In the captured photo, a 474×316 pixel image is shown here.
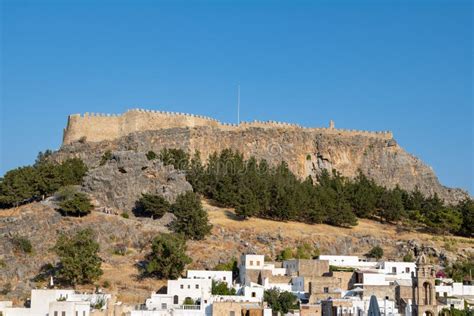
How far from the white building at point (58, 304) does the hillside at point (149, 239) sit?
7159 mm

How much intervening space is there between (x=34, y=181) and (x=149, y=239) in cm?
1295

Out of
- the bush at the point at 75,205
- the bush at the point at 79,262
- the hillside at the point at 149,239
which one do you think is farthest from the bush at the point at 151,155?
the bush at the point at 79,262

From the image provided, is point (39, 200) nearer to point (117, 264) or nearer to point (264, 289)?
point (117, 264)

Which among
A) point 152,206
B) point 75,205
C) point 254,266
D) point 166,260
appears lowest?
point 254,266

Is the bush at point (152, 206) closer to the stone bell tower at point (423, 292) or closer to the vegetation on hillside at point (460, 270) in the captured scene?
the vegetation on hillside at point (460, 270)

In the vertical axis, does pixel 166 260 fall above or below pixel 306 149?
below

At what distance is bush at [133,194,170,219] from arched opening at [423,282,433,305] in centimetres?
3786

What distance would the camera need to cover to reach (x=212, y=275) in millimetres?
64250

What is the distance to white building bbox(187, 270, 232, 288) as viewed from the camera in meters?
63.8

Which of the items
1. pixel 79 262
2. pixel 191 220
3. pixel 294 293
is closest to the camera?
pixel 294 293

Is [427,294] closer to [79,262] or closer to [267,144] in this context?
[79,262]

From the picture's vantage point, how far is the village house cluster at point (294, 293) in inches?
2005

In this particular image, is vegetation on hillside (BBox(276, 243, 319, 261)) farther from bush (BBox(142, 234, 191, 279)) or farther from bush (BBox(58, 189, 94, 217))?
bush (BBox(58, 189, 94, 217))

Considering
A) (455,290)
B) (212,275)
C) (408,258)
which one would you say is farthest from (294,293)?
(408,258)
